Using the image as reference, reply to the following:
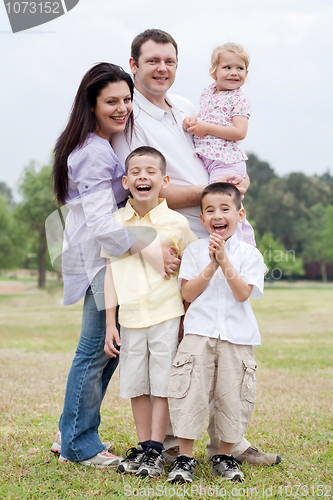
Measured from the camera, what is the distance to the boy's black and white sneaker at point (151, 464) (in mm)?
2861

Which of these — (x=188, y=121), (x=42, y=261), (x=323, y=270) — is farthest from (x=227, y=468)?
(x=323, y=270)

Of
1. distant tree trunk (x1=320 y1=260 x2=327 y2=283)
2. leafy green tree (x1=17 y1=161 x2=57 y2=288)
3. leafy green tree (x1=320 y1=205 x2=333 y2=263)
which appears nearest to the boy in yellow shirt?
leafy green tree (x1=17 y1=161 x2=57 y2=288)

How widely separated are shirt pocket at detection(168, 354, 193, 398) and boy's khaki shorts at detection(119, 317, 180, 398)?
71 millimetres

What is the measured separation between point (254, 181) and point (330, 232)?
45.0ft

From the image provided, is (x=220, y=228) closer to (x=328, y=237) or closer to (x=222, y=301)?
(x=222, y=301)

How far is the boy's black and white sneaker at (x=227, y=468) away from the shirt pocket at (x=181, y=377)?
0.47 metres

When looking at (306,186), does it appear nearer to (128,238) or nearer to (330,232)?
(330,232)

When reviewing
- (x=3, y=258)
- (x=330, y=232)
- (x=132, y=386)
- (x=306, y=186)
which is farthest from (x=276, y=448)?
(x=306, y=186)

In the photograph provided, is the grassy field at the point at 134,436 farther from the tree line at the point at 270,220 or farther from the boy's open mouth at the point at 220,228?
the tree line at the point at 270,220

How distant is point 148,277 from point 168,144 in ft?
2.55

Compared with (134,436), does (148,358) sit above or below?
above

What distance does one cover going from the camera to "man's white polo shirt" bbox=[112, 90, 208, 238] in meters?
3.15

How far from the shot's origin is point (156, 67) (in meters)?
3.10

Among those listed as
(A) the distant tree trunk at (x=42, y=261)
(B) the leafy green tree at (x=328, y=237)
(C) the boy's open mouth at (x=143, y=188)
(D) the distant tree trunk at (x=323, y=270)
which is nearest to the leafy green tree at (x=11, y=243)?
(A) the distant tree trunk at (x=42, y=261)
